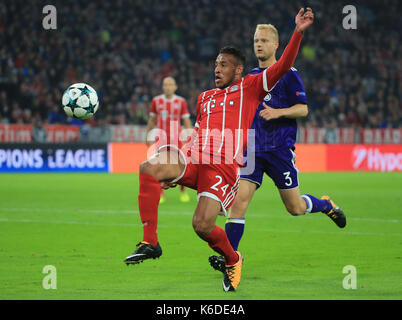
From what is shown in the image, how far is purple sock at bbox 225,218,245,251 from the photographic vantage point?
6.48 metres

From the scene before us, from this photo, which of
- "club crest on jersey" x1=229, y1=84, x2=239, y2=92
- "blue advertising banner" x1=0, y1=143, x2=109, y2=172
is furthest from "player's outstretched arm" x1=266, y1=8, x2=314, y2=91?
"blue advertising banner" x1=0, y1=143, x2=109, y2=172

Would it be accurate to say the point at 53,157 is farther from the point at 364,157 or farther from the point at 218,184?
the point at 218,184

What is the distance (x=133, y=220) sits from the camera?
10.8 m

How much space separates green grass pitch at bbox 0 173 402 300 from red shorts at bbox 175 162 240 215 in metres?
0.79

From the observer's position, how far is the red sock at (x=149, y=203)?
5.44 m

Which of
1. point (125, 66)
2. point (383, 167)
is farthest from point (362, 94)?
point (125, 66)

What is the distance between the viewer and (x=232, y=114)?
5668 millimetres

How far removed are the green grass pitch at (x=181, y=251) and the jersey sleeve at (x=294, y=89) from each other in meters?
1.67

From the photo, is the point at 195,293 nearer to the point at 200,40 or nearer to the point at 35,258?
the point at 35,258

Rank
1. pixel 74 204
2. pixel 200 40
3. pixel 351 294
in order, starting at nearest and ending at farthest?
pixel 351 294 < pixel 74 204 < pixel 200 40

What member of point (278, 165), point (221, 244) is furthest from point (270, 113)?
point (221, 244)

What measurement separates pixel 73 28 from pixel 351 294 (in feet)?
82.4

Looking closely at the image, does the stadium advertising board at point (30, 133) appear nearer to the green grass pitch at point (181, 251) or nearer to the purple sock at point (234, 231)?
Answer: the green grass pitch at point (181, 251)

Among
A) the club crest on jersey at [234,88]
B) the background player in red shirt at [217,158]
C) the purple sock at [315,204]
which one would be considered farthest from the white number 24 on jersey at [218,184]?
the purple sock at [315,204]
